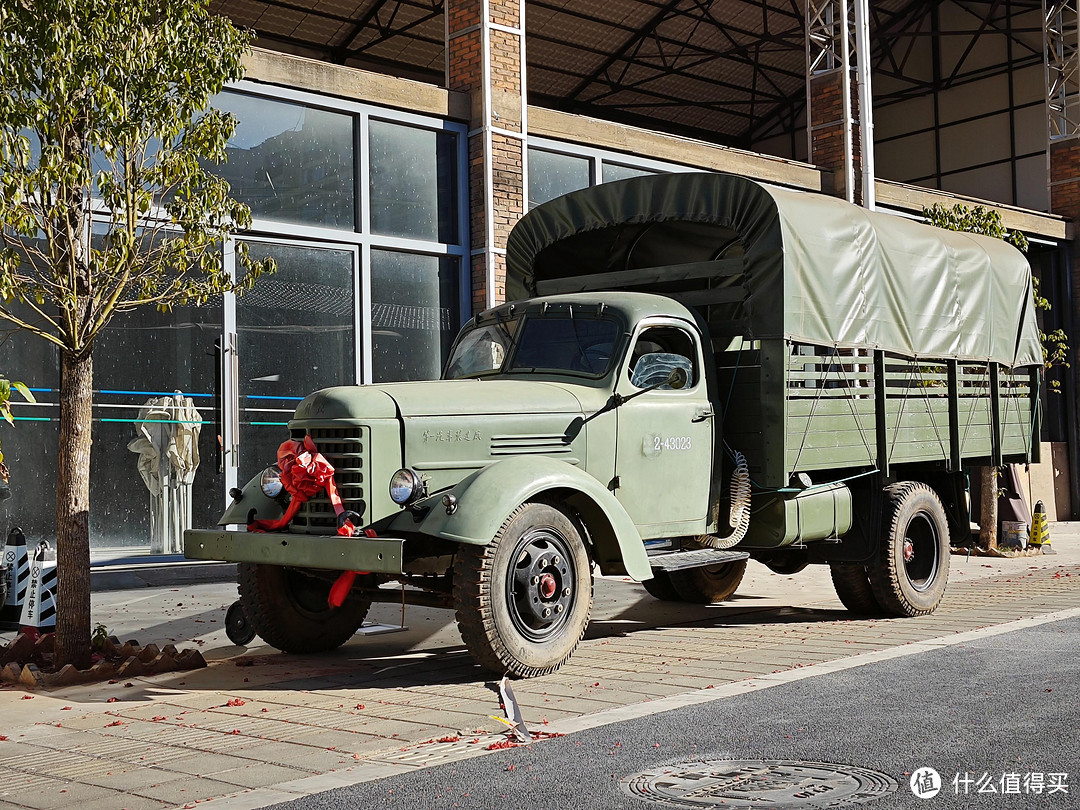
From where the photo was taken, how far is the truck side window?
27.7ft

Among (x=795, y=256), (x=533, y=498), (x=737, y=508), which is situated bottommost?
(x=737, y=508)

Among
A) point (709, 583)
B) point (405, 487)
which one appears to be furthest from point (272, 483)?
point (709, 583)

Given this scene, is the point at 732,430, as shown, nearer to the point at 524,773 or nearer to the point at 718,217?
the point at 718,217

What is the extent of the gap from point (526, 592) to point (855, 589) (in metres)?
3.96

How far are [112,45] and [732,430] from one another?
497 cm

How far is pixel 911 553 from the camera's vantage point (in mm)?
10117

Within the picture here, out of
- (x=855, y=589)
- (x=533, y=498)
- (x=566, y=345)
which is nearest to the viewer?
(x=533, y=498)

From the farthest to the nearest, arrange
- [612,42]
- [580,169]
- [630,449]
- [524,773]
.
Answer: [612,42] → [580,169] → [630,449] → [524,773]

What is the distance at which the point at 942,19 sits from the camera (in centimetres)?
3156

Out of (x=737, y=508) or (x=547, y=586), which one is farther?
(x=737, y=508)

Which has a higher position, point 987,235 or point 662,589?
point 987,235

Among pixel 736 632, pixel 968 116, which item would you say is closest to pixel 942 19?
pixel 968 116

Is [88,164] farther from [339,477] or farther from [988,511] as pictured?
[988,511]

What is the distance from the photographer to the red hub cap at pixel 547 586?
7227mm
